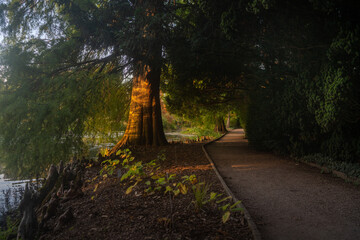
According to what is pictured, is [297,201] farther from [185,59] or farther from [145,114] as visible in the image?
[145,114]

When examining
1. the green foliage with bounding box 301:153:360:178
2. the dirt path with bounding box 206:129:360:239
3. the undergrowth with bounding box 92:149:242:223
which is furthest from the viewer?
the green foliage with bounding box 301:153:360:178

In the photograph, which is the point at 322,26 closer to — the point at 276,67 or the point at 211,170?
the point at 276,67

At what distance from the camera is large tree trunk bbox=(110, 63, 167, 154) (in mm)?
12406

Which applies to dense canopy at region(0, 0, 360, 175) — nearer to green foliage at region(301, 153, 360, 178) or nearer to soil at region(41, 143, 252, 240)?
green foliage at region(301, 153, 360, 178)

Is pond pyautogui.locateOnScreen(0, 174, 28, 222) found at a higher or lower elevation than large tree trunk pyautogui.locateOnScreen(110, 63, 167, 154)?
lower

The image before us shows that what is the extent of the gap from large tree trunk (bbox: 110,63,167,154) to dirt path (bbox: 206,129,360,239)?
196 inches

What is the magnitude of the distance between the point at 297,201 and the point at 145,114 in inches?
341

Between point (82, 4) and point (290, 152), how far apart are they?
9468mm

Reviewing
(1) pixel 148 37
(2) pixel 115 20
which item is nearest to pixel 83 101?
(1) pixel 148 37

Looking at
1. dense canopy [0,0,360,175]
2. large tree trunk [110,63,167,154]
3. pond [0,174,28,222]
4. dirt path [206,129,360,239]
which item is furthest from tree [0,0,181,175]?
→ dirt path [206,129,360,239]

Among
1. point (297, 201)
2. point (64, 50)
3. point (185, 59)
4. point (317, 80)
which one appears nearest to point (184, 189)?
point (297, 201)

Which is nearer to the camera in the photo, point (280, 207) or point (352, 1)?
point (280, 207)

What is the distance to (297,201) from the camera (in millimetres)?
5059

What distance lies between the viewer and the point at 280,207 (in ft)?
15.5
